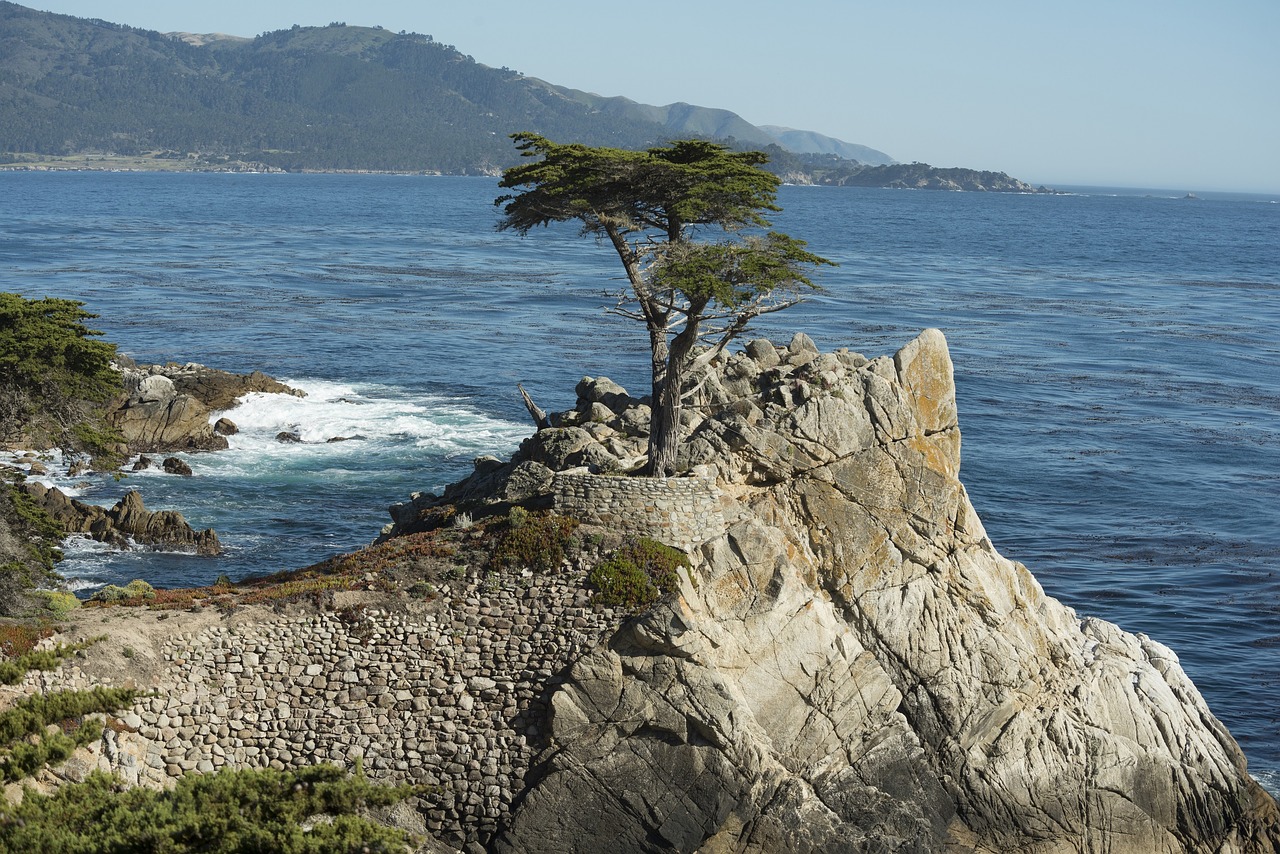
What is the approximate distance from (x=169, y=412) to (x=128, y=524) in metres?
12.3

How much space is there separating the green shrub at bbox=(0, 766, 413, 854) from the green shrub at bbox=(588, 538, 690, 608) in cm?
729

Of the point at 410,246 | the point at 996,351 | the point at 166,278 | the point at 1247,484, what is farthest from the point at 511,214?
the point at 410,246

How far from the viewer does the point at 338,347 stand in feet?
238

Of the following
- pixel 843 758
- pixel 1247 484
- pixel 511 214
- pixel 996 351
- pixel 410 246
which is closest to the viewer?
pixel 843 758

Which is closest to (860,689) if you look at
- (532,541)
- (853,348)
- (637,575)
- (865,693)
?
(865,693)

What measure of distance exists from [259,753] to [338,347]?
168 ft

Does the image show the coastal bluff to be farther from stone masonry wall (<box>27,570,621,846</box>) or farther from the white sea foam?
the white sea foam

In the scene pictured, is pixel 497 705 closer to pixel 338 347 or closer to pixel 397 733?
pixel 397 733

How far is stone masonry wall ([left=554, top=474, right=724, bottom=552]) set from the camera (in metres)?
26.5

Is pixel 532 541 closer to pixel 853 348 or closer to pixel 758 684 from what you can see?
pixel 758 684

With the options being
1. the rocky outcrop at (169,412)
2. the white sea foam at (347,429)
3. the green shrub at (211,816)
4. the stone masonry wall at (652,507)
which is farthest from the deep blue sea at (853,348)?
the green shrub at (211,816)

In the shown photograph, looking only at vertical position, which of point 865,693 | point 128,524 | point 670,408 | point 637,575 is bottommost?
point 128,524

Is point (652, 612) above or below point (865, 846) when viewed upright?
above

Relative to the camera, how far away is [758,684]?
81.7ft
